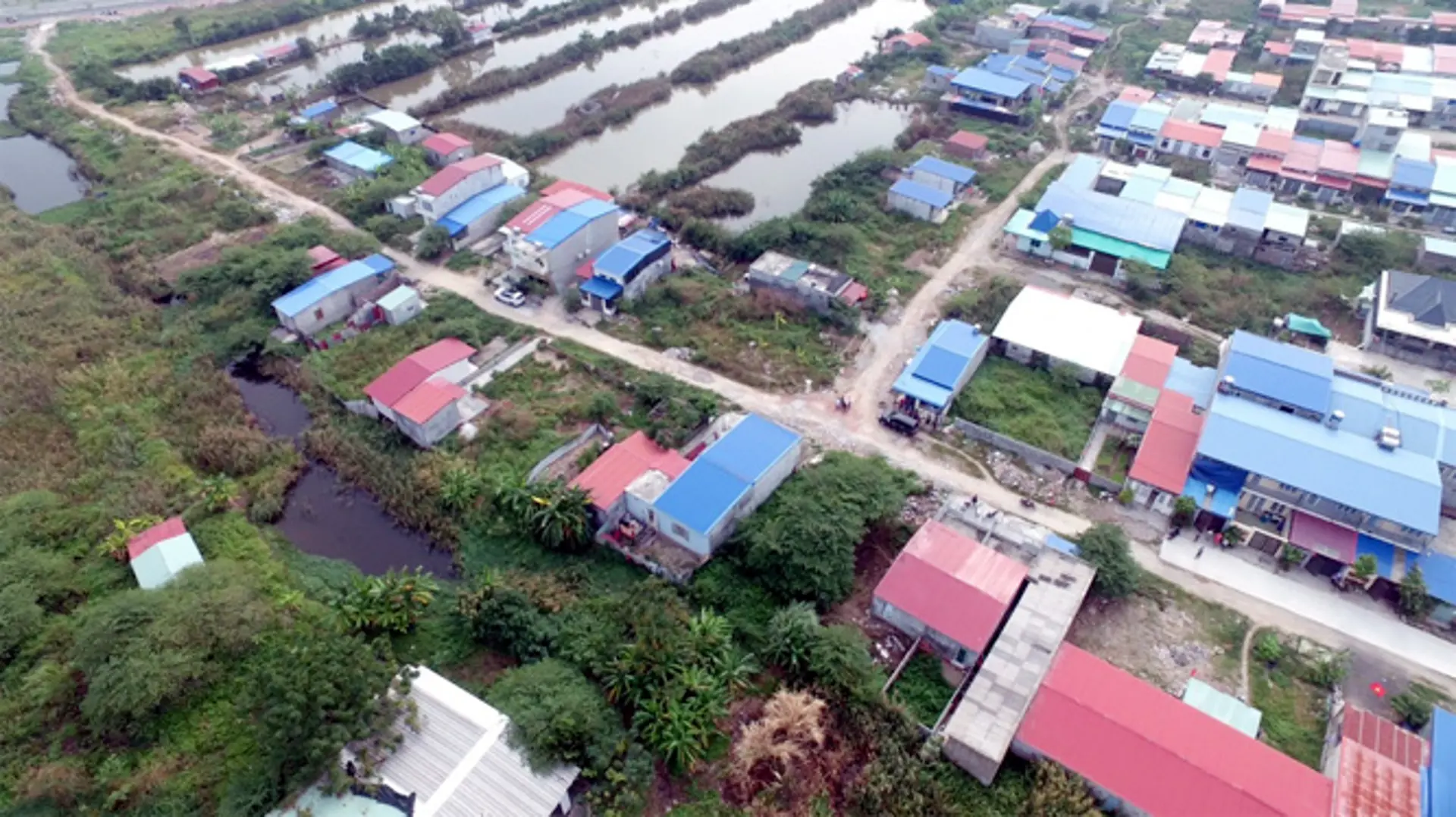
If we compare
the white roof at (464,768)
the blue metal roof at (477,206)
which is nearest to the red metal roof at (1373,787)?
the white roof at (464,768)

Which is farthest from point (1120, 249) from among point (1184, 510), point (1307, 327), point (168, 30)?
point (168, 30)

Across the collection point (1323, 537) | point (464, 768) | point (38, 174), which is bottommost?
point (1323, 537)

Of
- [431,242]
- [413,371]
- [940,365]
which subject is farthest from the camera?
[431,242]

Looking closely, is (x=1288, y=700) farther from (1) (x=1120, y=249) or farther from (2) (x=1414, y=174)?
(2) (x=1414, y=174)

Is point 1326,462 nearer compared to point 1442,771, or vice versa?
point 1442,771

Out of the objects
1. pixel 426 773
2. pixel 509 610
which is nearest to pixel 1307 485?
pixel 509 610

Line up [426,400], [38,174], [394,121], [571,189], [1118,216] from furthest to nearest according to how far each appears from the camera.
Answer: [394,121]
[38,174]
[571,189]
[1118,216]
[426,400]

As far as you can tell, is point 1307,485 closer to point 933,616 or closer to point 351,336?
point 933,616
